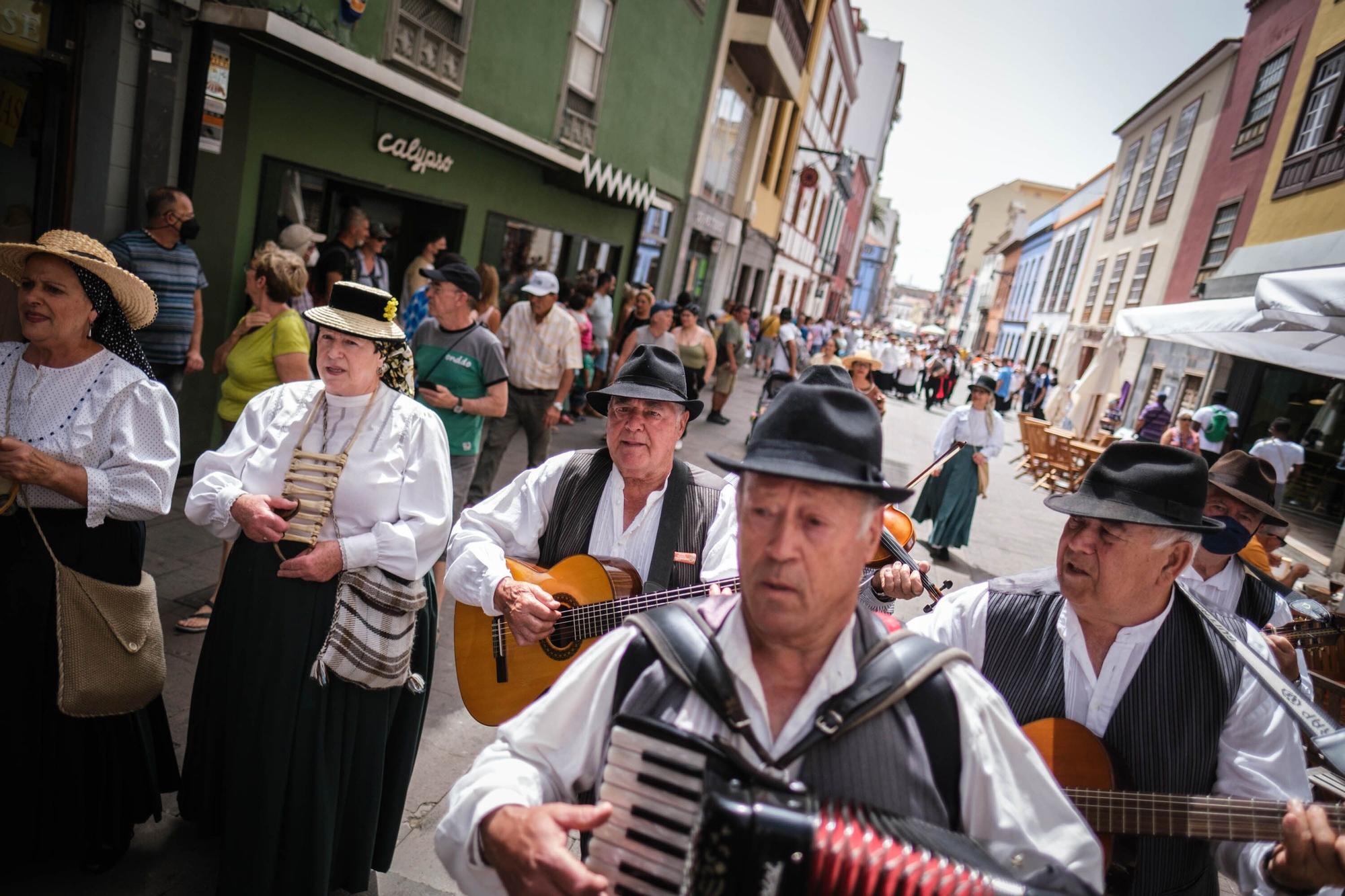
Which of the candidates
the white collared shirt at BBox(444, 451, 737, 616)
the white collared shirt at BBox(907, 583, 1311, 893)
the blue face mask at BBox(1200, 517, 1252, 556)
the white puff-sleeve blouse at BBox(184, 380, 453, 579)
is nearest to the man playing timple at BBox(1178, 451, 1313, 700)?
the blue face mask at BBox(1200, 517, 1252, 556)

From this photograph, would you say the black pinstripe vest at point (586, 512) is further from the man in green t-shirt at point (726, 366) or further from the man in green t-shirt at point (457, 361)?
the man in green t-shirt at point (726, 366)

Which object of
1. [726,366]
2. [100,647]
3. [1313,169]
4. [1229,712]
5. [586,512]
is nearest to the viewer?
[1229,712]

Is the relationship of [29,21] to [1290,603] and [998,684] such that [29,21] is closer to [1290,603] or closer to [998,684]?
[998,684]

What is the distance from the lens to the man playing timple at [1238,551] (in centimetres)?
363

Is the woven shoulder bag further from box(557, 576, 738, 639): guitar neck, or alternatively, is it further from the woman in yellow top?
the woman in yellow top

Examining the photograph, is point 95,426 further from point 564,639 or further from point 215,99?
point 215,99

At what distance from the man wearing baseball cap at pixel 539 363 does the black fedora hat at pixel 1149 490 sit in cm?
494

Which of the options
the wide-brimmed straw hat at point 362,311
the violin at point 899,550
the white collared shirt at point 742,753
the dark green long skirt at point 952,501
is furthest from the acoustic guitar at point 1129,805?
the dark green long skirt at point 952,501

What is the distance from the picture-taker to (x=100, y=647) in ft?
9.09

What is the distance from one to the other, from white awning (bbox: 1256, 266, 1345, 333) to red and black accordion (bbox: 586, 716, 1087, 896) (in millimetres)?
5288

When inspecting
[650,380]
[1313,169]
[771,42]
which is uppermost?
[771,42]

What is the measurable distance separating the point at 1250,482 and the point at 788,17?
17.4 metres

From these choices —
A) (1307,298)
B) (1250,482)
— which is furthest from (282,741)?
(1307,298)

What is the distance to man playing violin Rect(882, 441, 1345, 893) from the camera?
2217mm
